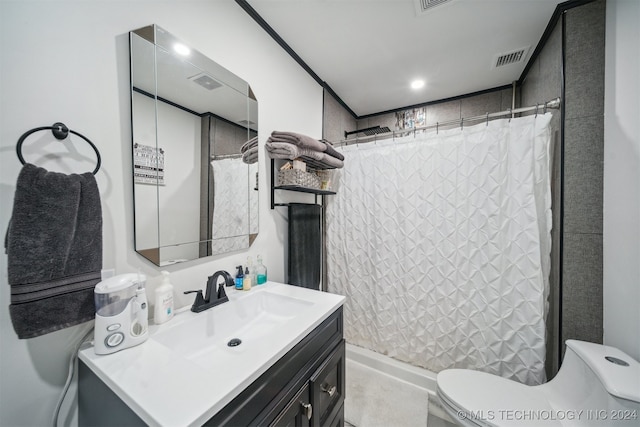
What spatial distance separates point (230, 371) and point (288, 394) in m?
0.27

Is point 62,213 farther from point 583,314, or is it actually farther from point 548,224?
point 583,314

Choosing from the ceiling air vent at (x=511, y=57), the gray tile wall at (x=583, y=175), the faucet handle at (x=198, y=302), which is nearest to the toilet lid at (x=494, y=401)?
the gray tile wall at (x=583, y=175)

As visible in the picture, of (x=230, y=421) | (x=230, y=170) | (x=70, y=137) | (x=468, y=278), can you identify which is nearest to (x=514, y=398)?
(x=468, y=278)

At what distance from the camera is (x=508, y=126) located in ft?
4.59

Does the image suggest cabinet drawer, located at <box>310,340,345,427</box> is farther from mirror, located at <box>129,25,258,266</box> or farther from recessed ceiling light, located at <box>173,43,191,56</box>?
recessed ceiling light, located at <box>173,43,191,56</box>

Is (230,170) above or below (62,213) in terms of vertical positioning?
above

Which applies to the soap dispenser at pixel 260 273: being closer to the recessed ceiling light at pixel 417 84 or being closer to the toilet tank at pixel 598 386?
the toilet tank at pixel 598 386

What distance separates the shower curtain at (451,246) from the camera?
1.35 m

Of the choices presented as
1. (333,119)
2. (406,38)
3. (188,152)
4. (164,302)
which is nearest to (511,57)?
(406,38)

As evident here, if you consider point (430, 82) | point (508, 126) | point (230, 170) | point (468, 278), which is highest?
point (430, 82)

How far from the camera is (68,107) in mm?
684

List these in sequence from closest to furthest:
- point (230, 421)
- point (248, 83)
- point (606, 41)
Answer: point (230, 421) → point (606, 41) → point (248, 83)

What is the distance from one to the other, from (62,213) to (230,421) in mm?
677

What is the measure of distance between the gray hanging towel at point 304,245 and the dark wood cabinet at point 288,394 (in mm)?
559
